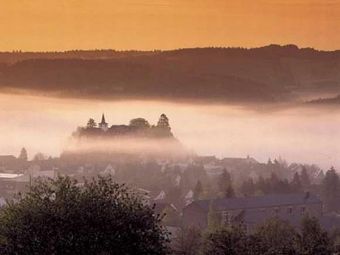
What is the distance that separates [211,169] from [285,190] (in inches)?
598

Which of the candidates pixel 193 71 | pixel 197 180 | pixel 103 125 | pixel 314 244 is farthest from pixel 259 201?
pixel 103 125

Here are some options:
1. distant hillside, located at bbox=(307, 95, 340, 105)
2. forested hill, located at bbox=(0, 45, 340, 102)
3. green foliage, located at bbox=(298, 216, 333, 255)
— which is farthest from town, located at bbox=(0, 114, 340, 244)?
green foliage, located at bbox=(298, 216, 333, 255)

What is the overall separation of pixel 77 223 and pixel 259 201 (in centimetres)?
Result: 3637

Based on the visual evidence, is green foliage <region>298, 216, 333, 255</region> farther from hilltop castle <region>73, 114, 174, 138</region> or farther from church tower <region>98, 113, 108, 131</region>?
church tower <region>98, 113, 108, 131</region>

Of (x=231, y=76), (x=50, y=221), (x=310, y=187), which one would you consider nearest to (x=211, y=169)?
(x=231, y=76)

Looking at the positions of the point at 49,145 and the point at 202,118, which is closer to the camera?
the point at 49,145

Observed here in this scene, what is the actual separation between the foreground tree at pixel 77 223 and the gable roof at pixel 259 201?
101 feet

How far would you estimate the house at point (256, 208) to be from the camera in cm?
5226

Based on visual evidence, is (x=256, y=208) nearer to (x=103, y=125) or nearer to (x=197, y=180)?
(x=197, y=180)

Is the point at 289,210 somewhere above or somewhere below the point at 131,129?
below

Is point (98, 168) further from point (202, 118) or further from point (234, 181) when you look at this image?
point (202, 118)

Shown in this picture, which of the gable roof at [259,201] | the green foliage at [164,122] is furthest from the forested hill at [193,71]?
the gable roof at [259,201]

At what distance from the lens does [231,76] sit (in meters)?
82.1

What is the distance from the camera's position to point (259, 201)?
194 ft
